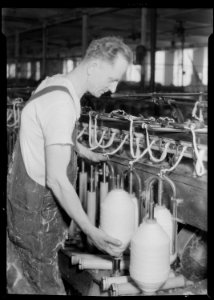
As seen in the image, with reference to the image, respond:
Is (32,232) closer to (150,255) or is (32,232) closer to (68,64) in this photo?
(150,255)

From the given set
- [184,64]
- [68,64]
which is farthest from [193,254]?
[184,64]

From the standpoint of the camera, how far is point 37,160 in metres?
1.63

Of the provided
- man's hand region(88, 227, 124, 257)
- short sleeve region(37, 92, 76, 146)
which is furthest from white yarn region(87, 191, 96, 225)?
short sleeve region(37, 92, 76, 146)

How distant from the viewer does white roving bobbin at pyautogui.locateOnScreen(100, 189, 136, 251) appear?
5.42ft

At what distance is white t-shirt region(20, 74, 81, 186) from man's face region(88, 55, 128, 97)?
9 cm

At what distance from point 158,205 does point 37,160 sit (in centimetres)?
53

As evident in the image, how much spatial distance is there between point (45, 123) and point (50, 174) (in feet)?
0.65

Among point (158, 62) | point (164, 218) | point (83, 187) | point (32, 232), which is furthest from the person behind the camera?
point (158, 62)

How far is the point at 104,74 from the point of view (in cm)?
155

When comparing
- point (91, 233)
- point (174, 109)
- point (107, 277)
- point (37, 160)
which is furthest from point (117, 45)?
point (174, 109)

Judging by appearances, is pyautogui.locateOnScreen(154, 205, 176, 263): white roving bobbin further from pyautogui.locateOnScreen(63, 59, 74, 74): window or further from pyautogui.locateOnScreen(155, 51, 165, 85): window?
pyautogui.locateOnScreen(155, 51, 165, 85): window

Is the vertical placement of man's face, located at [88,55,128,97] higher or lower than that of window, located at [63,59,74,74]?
lower

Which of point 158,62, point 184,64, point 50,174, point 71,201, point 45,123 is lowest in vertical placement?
point 71,201

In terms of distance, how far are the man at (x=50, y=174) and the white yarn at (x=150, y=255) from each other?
5.3 inches
